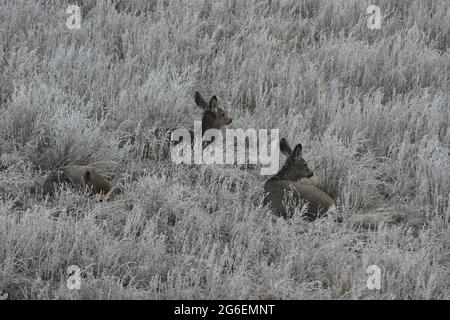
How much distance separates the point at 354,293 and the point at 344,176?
180 centimetres

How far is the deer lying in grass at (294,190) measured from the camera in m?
5.40

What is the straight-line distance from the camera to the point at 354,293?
4.36 m

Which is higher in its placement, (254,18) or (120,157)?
(254,18)

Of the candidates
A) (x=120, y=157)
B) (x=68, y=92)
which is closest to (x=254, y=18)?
(x=68, y=92)
